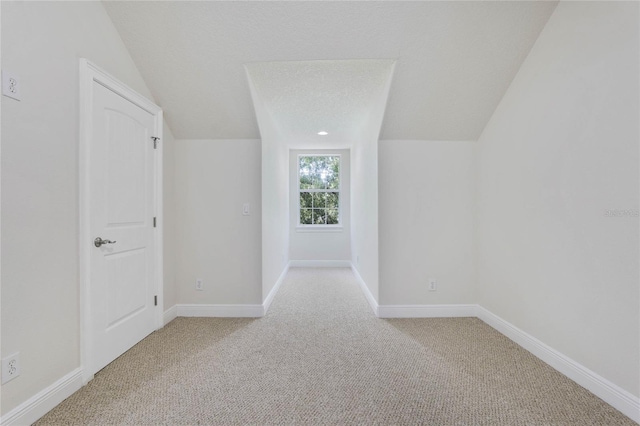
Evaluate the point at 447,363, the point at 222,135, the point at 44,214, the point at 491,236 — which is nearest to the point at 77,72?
the point at 44,214

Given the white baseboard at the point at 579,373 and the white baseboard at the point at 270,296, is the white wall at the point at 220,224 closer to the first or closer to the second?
the white baseboard at the point at 270,296

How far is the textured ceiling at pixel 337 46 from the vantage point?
1965mm

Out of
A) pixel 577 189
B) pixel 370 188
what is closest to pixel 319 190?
pixel 370 188

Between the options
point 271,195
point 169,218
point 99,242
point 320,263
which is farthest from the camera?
point 320,263

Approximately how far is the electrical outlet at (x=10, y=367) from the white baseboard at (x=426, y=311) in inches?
105

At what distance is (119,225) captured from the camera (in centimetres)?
214

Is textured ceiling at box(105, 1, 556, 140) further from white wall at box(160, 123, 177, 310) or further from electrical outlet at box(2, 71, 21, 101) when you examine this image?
electrical outlet at box(2, 71, 21, 101)

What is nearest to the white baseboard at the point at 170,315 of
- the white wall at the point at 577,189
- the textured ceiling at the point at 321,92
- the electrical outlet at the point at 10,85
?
the electrical outlet at the point at 10,85

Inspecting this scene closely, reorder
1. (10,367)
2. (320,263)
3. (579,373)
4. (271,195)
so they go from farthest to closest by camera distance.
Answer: (320,263) → (271,195) → (579,373) → (10,367)

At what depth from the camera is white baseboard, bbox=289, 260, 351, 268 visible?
566 cm

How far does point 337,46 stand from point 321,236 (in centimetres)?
400

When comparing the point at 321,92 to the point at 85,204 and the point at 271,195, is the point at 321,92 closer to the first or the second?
the point at 271,195

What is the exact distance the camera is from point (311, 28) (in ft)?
6.75

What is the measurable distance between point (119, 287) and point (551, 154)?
11.1ft
